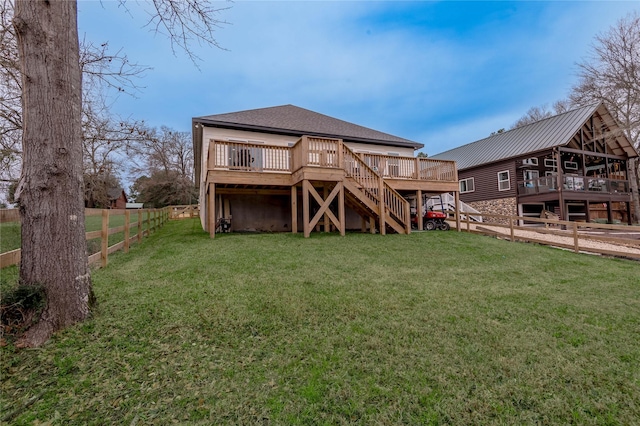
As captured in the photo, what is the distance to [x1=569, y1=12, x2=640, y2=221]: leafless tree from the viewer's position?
707 inches

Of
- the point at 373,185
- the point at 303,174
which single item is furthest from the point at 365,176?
the point at 303,174

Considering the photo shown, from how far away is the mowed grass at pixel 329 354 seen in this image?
201 cm

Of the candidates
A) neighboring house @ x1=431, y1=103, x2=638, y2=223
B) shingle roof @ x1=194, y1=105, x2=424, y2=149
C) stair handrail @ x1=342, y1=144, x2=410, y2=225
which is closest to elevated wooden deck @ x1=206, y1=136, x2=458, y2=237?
stair handrail @ x1=342, y1=144, x2=410, y2=225

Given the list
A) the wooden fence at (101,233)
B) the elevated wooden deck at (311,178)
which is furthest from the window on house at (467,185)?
the wooden fence at (101,233)

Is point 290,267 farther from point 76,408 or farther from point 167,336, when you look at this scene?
point 76,408

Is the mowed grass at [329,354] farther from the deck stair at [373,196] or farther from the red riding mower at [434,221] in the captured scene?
the red riding mower at [434,221]

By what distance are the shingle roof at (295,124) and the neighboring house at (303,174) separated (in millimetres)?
43

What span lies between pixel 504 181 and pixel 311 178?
1652 centimetres

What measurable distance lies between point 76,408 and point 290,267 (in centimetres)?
371

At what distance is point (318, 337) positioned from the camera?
2955mm

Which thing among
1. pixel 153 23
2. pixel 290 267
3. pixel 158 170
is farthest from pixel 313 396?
pixel 158 170

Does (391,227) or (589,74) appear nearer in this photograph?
(391,227)

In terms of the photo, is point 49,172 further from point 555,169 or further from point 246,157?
point 555,169

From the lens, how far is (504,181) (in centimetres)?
1898
